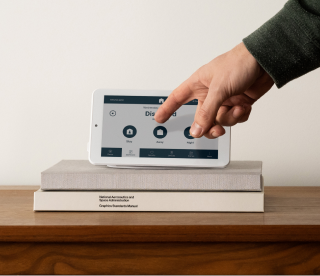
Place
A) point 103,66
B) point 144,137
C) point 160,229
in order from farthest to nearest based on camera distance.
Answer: point 103,66
point 144,137
point 160,229

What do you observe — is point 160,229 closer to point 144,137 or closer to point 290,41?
point 144,137

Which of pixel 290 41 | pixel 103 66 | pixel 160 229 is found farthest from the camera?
pixel 103 66

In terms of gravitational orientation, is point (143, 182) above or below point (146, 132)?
below

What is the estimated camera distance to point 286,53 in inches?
18.2

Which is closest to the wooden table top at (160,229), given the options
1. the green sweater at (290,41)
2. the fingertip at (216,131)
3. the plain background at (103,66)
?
the fingertip at (216,131)

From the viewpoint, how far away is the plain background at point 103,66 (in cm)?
105

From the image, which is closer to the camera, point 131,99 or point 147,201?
point 147,201

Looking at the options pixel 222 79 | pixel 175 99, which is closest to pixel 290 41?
pixel 222 79

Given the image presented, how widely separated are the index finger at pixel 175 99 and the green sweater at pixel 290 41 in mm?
141

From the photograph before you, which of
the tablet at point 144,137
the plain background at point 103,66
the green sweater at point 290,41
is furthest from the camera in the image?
the plain background at point 103,66

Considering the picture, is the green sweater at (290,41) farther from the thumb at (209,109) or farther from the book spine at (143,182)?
the book spine at (143,182)

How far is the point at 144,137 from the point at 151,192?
0.15 m

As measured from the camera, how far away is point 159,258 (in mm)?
597

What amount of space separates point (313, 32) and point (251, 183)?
32 centimetres
